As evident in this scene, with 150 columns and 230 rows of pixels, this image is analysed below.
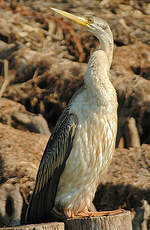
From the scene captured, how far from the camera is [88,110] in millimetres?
4703

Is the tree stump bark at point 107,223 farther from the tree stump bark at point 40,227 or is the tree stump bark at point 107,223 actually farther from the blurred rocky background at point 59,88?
the blurred rocky background at point 59,88

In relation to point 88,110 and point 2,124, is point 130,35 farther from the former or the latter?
point 88,110

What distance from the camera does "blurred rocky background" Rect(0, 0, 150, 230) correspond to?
24.1ft

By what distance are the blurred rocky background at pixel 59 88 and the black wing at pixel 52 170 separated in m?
1.70

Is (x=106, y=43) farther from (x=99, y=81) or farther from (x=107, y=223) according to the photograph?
(x=107, y=223)

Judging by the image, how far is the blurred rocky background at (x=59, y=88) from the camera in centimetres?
736

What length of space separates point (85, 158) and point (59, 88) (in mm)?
5183

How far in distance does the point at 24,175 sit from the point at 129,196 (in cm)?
170

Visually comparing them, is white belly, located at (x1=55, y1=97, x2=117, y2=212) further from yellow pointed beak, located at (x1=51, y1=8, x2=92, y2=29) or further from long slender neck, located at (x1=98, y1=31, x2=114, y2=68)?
yellow pointed beak, located at (x1=51, y1=8, x2=92, y2=29)

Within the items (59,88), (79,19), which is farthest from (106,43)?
(59,88)

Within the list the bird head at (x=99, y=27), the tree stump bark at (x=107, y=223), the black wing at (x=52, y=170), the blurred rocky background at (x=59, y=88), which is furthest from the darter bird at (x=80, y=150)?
the blurred rocky background at (x=59, y=88)

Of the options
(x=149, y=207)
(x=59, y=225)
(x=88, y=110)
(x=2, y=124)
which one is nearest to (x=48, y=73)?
(x=2, y=124)

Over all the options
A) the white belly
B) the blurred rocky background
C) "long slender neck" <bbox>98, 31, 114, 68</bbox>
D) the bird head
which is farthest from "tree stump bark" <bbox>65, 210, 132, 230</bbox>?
the blurred rocky background

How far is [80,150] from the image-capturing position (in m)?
4.73
